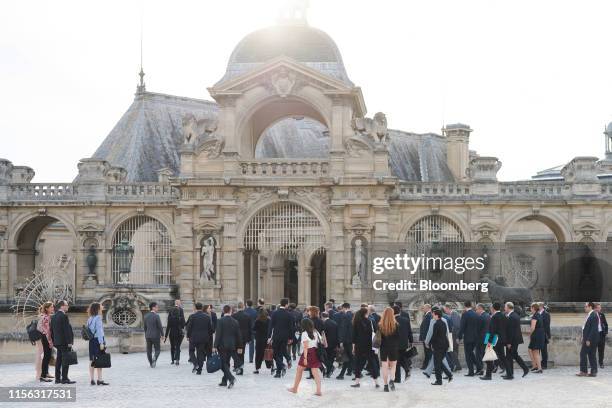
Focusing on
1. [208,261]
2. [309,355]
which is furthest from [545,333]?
[208,261]

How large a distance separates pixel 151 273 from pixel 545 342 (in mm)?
18302

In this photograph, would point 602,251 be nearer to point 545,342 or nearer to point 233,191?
point 233,191

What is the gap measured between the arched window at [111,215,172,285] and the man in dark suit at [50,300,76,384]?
53.5ft

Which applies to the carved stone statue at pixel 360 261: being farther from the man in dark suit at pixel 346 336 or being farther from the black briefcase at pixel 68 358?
the black briefcase at pixel 68 358

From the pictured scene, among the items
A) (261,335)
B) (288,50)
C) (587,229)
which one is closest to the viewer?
(261,335)

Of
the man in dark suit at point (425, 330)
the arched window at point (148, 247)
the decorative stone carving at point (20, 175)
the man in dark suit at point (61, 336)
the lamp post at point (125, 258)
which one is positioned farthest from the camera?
the decorative stone carving at point (20, 175)

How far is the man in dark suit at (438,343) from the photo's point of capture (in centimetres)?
1660

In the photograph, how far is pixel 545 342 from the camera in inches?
719

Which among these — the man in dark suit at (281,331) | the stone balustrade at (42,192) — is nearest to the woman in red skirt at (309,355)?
the man in dark suit at (281,331)

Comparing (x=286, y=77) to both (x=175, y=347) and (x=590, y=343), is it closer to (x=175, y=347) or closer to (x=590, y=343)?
(x=175, y=347)

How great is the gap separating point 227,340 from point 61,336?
2.71 metres

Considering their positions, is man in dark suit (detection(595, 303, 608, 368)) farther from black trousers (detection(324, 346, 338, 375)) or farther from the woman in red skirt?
the woman in red skirt

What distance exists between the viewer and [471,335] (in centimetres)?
1803

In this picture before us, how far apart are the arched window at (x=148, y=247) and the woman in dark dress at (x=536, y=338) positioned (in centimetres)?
1689
